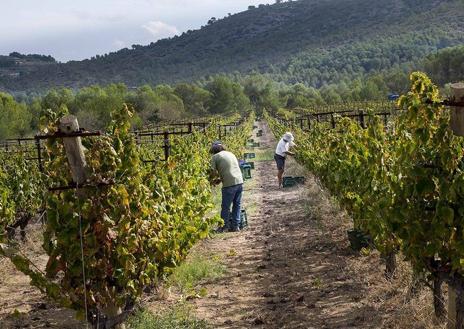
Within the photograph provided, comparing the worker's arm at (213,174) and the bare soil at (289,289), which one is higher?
the worker's arm at (213,174)

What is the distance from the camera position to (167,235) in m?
5.28

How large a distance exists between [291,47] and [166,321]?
474 ft

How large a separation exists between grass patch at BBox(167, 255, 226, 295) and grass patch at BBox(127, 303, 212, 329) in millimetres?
807

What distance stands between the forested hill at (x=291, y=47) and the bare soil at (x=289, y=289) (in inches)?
4097

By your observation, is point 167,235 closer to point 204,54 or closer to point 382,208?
point 382,208

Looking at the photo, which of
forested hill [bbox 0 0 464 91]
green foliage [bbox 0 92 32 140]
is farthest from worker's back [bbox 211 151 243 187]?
forested hill [bbox 0 0 464 91]

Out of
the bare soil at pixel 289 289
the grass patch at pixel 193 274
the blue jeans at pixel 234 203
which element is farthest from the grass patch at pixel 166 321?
the blue jeans at pixel 234 203

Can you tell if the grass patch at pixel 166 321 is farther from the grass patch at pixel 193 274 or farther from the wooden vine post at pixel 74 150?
the wooden vine post at pixel 74 150

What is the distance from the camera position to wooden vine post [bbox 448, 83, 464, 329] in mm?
4070

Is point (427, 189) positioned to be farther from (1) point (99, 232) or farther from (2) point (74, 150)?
(2) point (74, 150)

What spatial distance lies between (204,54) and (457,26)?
61.8 metres

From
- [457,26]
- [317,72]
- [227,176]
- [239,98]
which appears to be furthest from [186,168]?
[317,72]

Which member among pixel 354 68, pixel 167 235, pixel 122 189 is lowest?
pixel 167 235

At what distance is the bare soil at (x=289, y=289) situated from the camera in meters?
5.33
